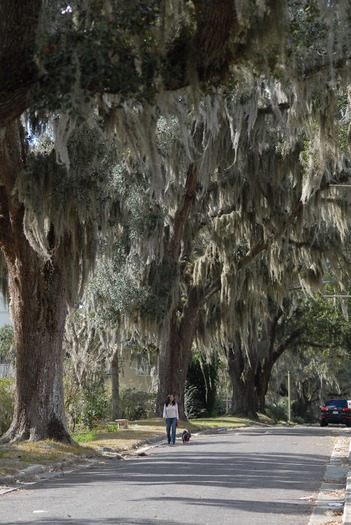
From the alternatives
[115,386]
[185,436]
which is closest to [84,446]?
[185,436]

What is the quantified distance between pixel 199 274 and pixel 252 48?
69.9ft

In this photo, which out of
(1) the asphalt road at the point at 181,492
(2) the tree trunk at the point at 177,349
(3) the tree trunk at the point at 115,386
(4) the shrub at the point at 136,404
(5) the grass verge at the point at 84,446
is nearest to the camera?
(1) the asphalt road at the point at 181,492

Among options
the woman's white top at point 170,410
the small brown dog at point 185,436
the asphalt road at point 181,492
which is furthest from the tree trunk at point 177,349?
the asphalt road at point 181,492

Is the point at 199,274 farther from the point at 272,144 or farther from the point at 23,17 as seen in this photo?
the point at 23,17

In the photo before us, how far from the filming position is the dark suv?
Answer: 44.3m

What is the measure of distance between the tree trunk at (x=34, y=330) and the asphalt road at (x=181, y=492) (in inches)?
77.6

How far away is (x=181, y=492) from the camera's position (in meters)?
12.2

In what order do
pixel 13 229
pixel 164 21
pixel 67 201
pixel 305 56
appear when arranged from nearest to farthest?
pixel 164 21 → pixel 305 56 → pixel 67 201 → pixel 13 229

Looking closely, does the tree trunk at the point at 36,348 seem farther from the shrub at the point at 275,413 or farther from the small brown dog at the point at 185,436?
the shrub at the point at 275,413

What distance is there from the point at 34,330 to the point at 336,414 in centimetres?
2799

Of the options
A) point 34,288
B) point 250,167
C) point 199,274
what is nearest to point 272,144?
point 250,167

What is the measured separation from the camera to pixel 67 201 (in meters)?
17.0

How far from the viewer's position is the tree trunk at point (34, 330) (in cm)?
1877

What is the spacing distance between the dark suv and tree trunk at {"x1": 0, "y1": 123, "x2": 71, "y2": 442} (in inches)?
1072
